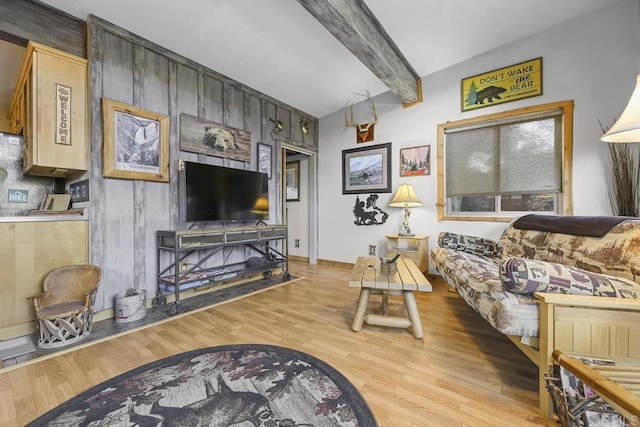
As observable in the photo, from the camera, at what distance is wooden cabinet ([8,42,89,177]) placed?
181 cm

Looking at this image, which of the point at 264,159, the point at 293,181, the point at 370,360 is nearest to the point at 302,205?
the point at 293,181

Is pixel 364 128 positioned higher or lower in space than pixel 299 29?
lower

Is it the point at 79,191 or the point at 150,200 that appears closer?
the point at 79,191

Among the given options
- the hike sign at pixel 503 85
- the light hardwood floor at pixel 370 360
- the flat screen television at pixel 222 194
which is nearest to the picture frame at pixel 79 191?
the flat screen television at pixel 222 194

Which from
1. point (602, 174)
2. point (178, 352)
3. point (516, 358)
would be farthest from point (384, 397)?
point (602, 174)

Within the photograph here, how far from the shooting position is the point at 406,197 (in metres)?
3.31

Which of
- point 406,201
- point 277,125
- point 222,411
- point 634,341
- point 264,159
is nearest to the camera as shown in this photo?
point 634,341

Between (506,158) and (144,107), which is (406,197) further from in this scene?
(144,107)

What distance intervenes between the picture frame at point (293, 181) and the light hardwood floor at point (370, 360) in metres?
2.72

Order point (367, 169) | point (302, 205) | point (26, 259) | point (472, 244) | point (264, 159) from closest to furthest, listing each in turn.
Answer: point (26, 259) → point (472, 244) → point (264, 159) → point (367, 169) → point (302, 205)

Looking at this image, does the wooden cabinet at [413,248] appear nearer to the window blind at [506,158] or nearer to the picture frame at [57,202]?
the window blind at [506,158]

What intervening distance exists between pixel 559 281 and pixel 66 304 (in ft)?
10.1

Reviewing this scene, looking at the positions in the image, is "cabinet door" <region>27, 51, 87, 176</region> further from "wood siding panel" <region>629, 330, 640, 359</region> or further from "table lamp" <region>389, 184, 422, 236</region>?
"wood siding panel" <region>629, 330, 640, 359</region>

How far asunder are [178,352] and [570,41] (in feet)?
14.8
